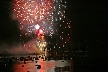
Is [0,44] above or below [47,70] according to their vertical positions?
above

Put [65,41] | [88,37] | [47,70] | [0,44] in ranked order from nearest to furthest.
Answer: [47,70] < [0,44] < [65,41] < [88,37]

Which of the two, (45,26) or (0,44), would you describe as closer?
(45,26)

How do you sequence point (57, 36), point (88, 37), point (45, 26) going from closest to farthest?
point (45, 26) → point (57, 36) → point (88, 37)

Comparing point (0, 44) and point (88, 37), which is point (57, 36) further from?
point (88, 37)

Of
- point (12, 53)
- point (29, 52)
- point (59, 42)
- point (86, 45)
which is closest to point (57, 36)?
point (59, 42)

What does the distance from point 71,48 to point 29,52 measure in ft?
86.3

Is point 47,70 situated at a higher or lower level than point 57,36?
lower

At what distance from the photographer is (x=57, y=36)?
4719 inches

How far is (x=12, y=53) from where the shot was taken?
464 ft

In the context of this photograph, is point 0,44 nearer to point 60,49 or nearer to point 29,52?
point 29,52

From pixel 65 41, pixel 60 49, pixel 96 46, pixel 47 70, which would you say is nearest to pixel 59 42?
pixel 65 41

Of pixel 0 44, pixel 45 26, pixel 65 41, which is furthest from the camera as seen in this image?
pixel 65 41

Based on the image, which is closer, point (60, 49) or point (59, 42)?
point (59, 42)

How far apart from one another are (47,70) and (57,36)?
122ft
